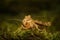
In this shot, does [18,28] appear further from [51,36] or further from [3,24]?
[51,36]

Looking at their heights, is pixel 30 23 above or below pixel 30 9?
below

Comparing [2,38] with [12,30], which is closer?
[2,38]

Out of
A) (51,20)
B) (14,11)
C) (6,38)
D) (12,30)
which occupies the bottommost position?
(6,38)

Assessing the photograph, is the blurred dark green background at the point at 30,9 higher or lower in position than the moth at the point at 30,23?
higher

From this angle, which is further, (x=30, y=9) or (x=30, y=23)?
(x=30, y=9)

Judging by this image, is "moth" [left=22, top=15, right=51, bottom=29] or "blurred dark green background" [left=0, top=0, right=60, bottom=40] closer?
"moth" [left=22, top=15, right=51, bottom=29]

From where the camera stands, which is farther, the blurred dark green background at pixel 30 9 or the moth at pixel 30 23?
the blurred dark green background at pixel 30 9

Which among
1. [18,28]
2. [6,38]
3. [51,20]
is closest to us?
[6,38]

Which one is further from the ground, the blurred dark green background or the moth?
the blurred dark green background

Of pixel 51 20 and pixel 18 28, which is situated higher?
pixel 51 20

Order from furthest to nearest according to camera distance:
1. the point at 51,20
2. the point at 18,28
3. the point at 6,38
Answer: the point at 51,20
the point at 18,28
the point at 6,38

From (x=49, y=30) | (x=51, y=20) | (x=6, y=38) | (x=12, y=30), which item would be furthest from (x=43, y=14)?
(x=6, y=38)
